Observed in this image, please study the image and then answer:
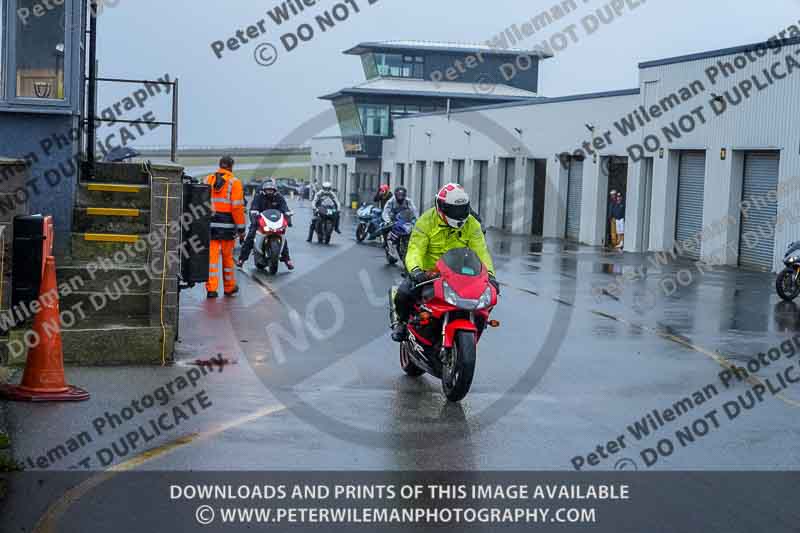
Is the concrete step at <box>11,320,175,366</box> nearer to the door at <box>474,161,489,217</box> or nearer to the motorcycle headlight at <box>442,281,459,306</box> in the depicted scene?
the motorcycle headlight at <box>442,281,459,306</box>

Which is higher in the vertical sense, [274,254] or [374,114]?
[374,114]

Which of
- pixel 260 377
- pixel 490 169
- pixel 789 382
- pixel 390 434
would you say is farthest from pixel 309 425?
pixel 490 169

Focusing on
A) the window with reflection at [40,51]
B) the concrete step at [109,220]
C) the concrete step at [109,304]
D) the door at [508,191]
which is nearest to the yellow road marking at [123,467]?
the concrete step at [109,304]

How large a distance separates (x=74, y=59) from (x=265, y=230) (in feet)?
29.6

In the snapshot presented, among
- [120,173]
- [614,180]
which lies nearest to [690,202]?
[614,180]

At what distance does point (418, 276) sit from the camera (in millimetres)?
10594

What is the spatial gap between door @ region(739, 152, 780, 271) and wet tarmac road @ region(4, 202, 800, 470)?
946 cm

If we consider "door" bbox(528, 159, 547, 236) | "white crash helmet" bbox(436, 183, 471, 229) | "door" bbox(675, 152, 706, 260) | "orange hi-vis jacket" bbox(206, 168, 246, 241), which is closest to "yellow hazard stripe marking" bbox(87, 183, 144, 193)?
"orange hi-vis jacket" bbox(206, 168, 246, 241)

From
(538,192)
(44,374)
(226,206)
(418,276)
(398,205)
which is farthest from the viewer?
(538,192)

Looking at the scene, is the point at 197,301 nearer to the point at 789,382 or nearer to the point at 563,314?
the point at 563,314

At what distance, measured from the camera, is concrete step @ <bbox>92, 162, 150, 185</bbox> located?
52.1 ft

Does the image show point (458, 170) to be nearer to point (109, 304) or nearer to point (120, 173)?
point (120, 173)

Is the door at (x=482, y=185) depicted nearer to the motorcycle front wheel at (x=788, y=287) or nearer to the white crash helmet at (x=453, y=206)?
the motorcycle front wheel at (x=788, y=287)

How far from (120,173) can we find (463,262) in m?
7.17
